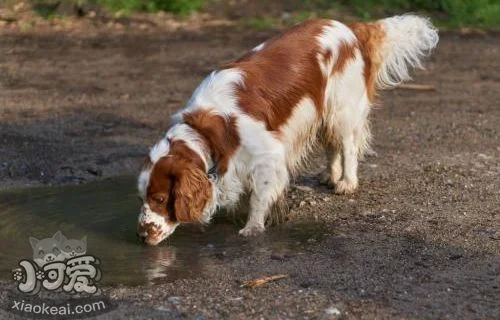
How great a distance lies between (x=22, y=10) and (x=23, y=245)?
782 cm

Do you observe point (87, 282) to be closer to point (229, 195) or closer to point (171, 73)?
point (229, 195)

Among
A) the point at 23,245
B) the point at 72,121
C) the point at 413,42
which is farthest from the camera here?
the point at 72,121

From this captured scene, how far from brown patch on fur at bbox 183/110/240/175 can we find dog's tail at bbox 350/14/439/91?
5.40 feet

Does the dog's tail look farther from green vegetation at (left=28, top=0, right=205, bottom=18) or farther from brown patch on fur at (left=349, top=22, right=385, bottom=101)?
green vegetation at (left=28, top=0, right=205, bottom=18)

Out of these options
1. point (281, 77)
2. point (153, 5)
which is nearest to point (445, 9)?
point (153, 5)

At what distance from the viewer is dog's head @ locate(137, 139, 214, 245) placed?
Answer: 6758 mm

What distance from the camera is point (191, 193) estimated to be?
6.80 meters

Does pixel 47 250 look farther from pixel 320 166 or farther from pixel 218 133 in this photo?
pixel 320 166

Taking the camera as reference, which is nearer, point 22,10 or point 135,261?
point 135,261

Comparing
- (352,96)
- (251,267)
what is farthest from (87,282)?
(352,96)

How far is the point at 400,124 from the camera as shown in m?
10.3

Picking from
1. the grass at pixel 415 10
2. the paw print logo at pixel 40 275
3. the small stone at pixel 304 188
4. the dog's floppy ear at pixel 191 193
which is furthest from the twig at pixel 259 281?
the grass at pixel 415 10

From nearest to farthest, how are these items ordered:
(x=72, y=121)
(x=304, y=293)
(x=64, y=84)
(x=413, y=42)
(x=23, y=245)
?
(x=304, y=293), (x=23, y=245), (x=413, y=42), (x=72, y=121), (x=64, y=84)

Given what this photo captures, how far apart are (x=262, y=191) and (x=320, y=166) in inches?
73.7
